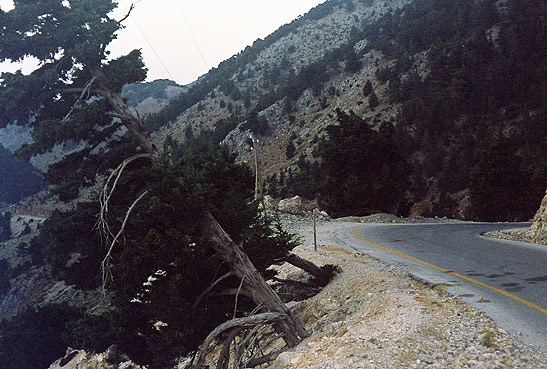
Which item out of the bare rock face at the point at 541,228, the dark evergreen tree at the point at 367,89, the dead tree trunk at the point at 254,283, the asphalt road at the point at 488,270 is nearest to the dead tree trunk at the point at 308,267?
the asphalt road at the point at 488,270

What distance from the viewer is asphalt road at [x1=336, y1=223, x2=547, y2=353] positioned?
469cm

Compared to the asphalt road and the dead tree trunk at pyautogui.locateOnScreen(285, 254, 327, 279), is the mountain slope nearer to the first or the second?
the asphalt road

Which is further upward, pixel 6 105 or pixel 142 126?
pixel 6 105

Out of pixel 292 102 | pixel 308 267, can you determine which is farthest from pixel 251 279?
pixel 292 102

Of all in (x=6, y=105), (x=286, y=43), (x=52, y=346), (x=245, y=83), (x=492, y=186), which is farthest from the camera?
(x=286, y=43)

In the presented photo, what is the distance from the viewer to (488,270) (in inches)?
297

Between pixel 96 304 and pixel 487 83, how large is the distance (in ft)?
153

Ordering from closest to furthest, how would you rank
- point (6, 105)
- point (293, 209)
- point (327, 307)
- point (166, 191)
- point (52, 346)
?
point (166, 191), point (327, 307), point (6, 105), point (293, 209), point (52, 346)

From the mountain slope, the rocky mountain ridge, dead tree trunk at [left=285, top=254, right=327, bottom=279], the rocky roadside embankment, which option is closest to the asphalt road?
the rocky roadside embankment

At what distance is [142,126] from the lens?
10383 millimetres

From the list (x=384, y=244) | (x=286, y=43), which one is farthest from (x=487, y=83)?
(x=286, y=43)

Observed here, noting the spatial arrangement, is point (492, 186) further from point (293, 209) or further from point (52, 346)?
point (52, 346)

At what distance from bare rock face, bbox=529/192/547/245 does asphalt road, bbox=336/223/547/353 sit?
0.96 meters

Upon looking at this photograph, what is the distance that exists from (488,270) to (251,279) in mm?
5029
